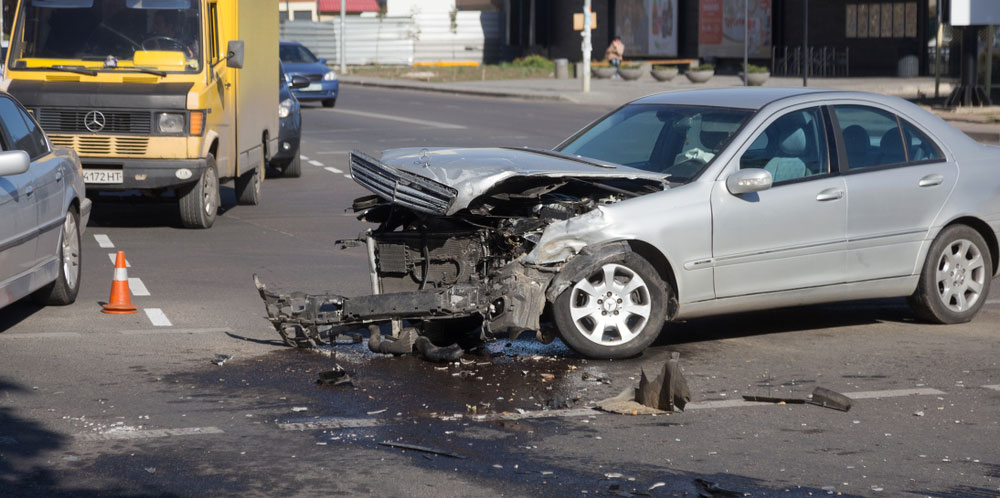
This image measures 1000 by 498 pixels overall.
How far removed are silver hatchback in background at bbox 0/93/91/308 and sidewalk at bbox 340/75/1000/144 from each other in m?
25.1

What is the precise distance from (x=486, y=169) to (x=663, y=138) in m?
1.57

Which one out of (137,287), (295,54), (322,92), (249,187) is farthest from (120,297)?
(295,54)

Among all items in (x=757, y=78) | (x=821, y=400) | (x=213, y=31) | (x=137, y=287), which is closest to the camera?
(x=821, y=400)

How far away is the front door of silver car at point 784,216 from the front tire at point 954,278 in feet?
2.56

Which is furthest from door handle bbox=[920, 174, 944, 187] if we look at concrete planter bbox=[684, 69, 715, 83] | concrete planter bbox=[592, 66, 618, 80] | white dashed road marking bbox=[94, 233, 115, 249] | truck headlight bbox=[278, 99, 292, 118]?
concrete planter bbox=[592, 66, 618, 80]

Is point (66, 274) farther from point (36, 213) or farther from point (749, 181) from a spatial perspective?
point (749, 181)

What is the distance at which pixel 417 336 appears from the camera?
26.0 feet

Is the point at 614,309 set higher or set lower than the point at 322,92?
lower

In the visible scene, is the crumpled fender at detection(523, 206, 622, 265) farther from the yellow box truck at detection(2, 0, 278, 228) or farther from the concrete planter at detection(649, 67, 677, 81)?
the concrete planter at detection(649, 67, 677, 81)

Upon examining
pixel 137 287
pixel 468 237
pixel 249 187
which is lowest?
pixel 137 287

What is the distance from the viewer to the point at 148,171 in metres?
13.7

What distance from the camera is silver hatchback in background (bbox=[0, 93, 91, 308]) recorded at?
8242mm

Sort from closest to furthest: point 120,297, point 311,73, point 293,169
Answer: point 120,297 < point 293,169 < point 311,73

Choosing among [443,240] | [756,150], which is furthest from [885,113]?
[443,240]
